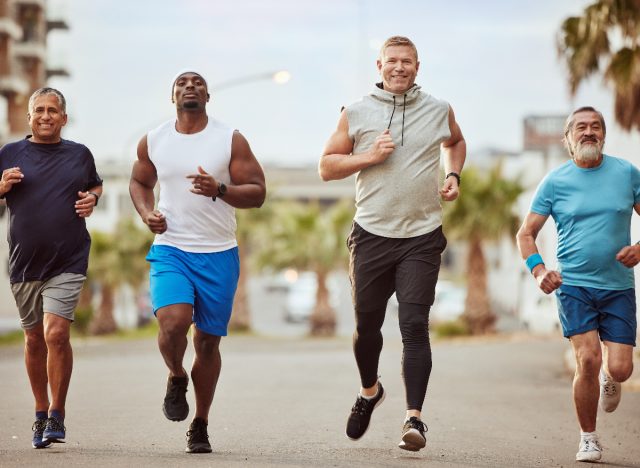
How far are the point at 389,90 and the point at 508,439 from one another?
2752 mm

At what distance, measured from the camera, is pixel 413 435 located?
7.08 m

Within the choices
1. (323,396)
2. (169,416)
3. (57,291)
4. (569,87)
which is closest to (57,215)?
(57,291)

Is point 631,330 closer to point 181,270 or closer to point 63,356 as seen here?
point 181,270

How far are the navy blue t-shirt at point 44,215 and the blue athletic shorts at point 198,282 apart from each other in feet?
1.62

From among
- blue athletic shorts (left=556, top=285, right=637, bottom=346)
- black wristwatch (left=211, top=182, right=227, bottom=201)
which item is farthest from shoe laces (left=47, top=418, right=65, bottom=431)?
blue athletic shorts (left=556, top=285, right=637, bottom=346)

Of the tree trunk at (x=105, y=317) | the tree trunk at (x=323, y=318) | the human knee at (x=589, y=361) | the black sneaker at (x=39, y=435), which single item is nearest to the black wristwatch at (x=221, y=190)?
the black sneaker at (x=39, y=435)

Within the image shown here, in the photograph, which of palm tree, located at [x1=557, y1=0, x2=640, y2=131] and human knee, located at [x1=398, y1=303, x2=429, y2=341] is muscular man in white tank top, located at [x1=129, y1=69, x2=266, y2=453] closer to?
human knee, located at [x1=398, y1=303, x2=429, y2=341]

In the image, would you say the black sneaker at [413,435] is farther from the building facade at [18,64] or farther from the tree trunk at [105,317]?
the building facade at [18,64]

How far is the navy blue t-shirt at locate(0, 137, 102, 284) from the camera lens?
24.7ft

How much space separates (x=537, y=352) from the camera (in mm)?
22438

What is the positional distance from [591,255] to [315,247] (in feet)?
113

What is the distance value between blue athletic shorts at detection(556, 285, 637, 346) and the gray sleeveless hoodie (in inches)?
35.4

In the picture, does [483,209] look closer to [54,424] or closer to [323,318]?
[323,318]

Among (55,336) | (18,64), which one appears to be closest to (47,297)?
(55,336)
